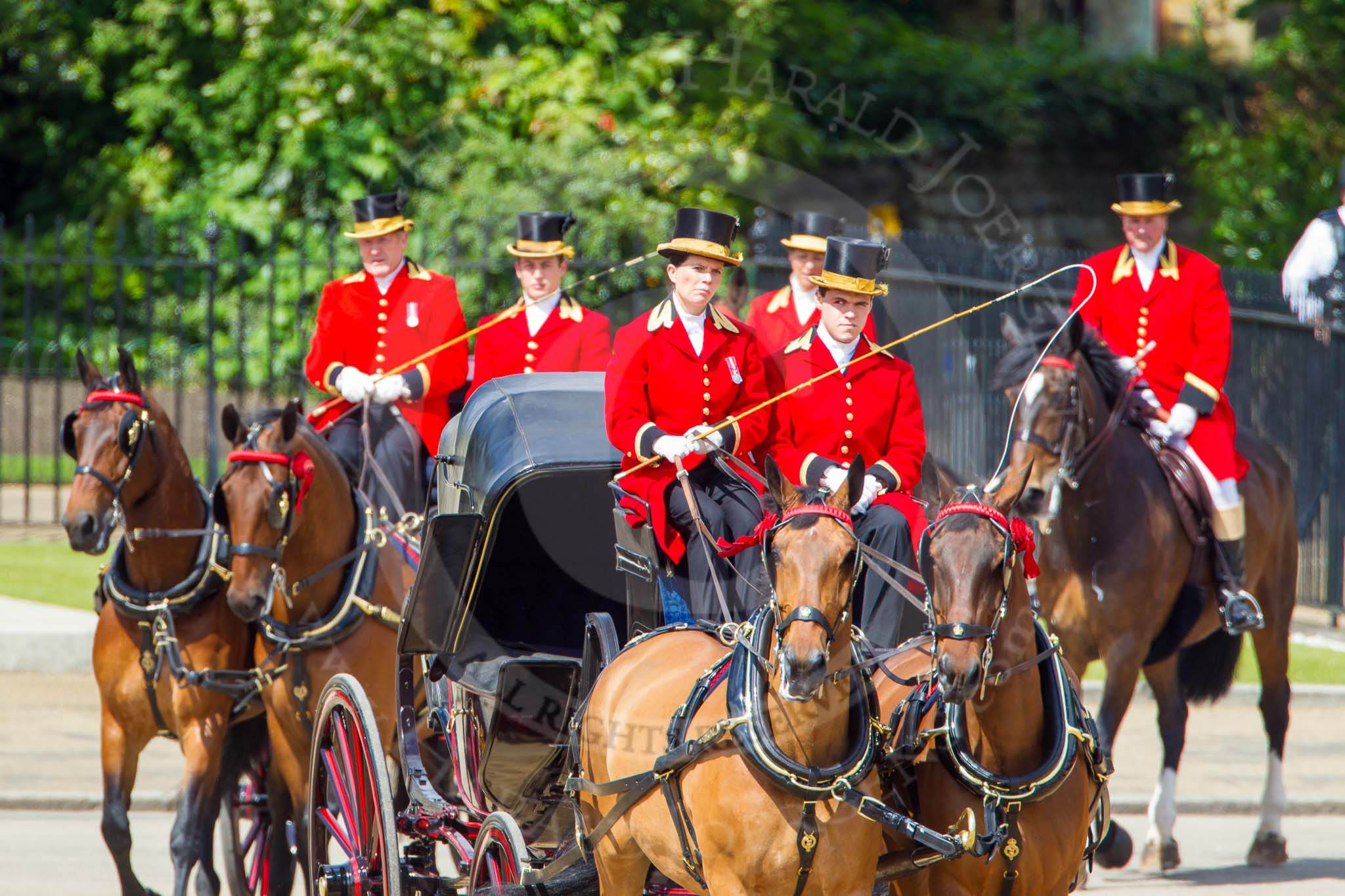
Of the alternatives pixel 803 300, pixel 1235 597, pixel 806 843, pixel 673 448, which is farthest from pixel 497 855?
pixel 1235 597

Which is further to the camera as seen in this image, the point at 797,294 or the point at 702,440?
the point at 797,294

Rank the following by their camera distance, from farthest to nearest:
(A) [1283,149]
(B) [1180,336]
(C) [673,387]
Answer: (A) [1283,149], (B) [1180,336], (C) [673,387]

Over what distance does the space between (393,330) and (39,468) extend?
9259 mm

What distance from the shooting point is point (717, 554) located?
479cm

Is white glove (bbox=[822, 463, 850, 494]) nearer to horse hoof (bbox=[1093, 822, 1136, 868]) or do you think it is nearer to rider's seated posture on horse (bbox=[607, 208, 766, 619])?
rider's seated posture on horse (bbox=[607, 208, 766, 619])

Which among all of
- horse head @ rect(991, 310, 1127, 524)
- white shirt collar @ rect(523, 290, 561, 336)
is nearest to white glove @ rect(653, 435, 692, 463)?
horse head @ rect(991, 310, 1127, 524)

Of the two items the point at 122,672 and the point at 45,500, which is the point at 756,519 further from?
the point at 45,500

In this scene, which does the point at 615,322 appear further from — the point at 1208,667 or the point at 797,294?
the point at 1208,667

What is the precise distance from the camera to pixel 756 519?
484 cm

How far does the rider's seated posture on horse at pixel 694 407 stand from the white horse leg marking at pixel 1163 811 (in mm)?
3164

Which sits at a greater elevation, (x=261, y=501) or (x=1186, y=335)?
(x=1186, y=335)

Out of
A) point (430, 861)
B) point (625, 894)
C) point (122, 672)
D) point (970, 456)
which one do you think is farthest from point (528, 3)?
point (625, 894)

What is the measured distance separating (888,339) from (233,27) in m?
8.03

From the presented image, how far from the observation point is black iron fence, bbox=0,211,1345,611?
11938mm
